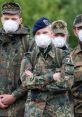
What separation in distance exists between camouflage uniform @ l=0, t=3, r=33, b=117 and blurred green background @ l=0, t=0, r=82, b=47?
23.4 m

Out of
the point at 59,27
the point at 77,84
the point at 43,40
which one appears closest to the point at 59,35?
the point at 59,27

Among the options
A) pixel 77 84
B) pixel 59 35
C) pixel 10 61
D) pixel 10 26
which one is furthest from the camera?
pixel 59 35

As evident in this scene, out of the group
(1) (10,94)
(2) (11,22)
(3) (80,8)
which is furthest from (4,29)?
(3) (80,8)

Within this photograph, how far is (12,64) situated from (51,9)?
28.2 m

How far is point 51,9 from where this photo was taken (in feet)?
136

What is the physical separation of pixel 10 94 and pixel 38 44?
1023mm

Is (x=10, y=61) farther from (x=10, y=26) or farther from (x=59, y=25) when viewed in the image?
(x=59, y=25)

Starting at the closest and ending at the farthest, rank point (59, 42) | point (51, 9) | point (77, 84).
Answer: point (77, 84) → point (59, 42) → point (51, 9)

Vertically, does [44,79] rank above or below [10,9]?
below

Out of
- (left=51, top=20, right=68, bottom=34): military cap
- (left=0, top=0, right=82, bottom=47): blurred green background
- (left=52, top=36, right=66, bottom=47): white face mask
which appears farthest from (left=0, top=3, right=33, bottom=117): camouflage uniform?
(left=0, top=0, right=82, bottom=47): blurred green background

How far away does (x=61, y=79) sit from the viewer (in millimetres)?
12492

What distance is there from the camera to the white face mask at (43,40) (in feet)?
41.3

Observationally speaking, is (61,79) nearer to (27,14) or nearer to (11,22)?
(11,22)

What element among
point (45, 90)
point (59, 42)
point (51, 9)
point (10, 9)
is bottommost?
point (45, 90)
